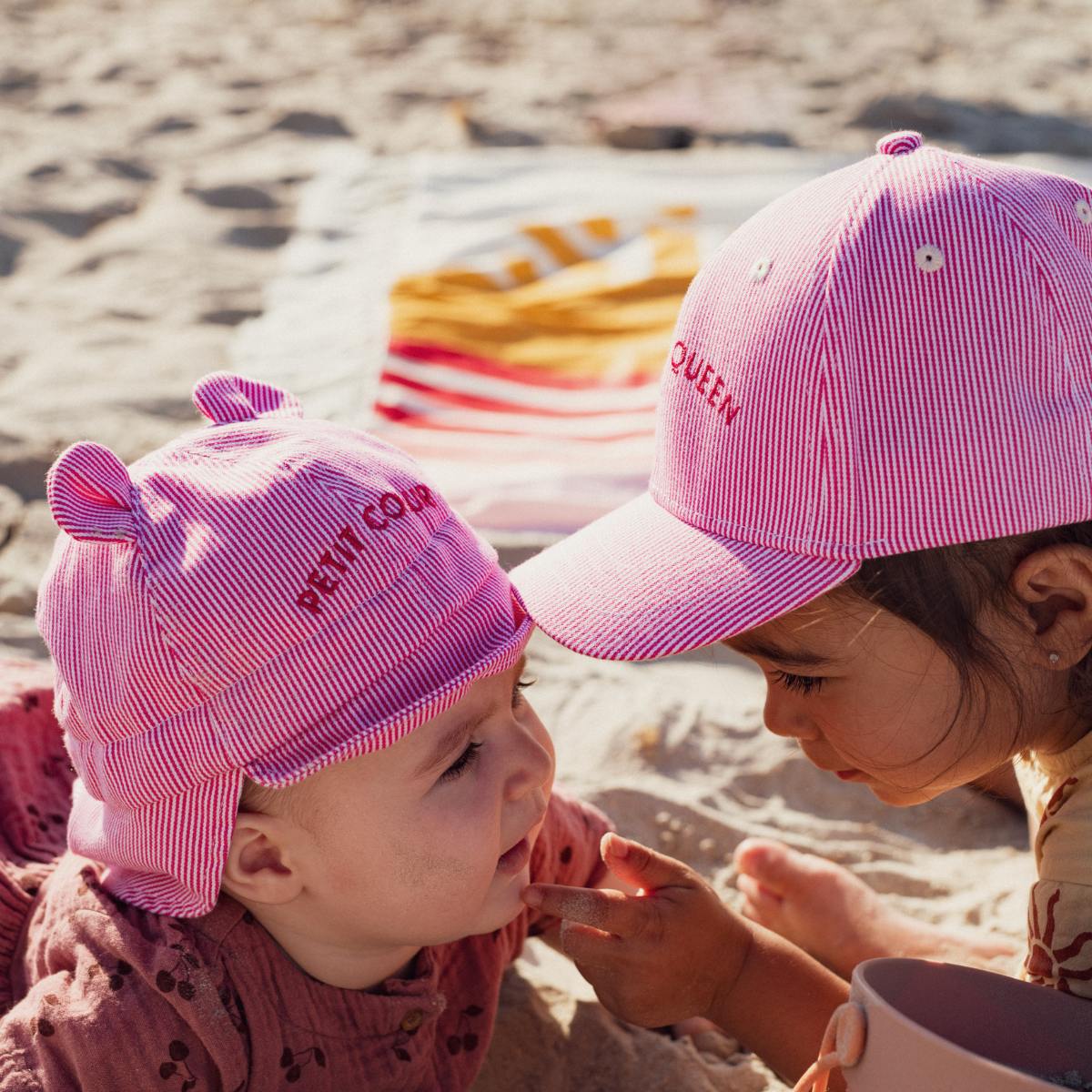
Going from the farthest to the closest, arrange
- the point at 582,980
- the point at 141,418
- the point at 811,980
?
the point at 141,418
the point at 582,980
the point at 811,980

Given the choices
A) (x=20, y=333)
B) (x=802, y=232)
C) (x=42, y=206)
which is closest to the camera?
(x=802, y=232)

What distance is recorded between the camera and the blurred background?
10.6 ft

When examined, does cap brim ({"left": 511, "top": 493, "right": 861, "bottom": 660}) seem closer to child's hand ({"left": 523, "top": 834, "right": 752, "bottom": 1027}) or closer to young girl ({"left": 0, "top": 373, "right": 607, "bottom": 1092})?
young girl ({"left": 0, "top": 373, "right": 607, "bottom": 1092})

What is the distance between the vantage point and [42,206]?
4320 mm

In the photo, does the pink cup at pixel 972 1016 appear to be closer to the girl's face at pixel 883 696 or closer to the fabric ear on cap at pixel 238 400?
the girl's face at pixel 883 696

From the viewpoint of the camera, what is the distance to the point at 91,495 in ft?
4.65

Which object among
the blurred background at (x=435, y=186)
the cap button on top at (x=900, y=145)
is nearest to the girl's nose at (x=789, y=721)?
the cap button on top at (x=900, y=145)

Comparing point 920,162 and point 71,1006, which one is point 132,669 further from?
point 920,162

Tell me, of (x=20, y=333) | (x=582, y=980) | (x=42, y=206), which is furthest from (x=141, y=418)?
(x=582, y=980)

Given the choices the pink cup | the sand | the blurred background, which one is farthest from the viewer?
the blurred background

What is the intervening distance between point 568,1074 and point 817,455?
877mm

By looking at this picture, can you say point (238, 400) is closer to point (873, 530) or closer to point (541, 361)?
point (873, 530)

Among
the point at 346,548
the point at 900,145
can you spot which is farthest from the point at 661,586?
the point at 900,145

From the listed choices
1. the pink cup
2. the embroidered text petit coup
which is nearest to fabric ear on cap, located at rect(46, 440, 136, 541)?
the embroidered text petit coup
